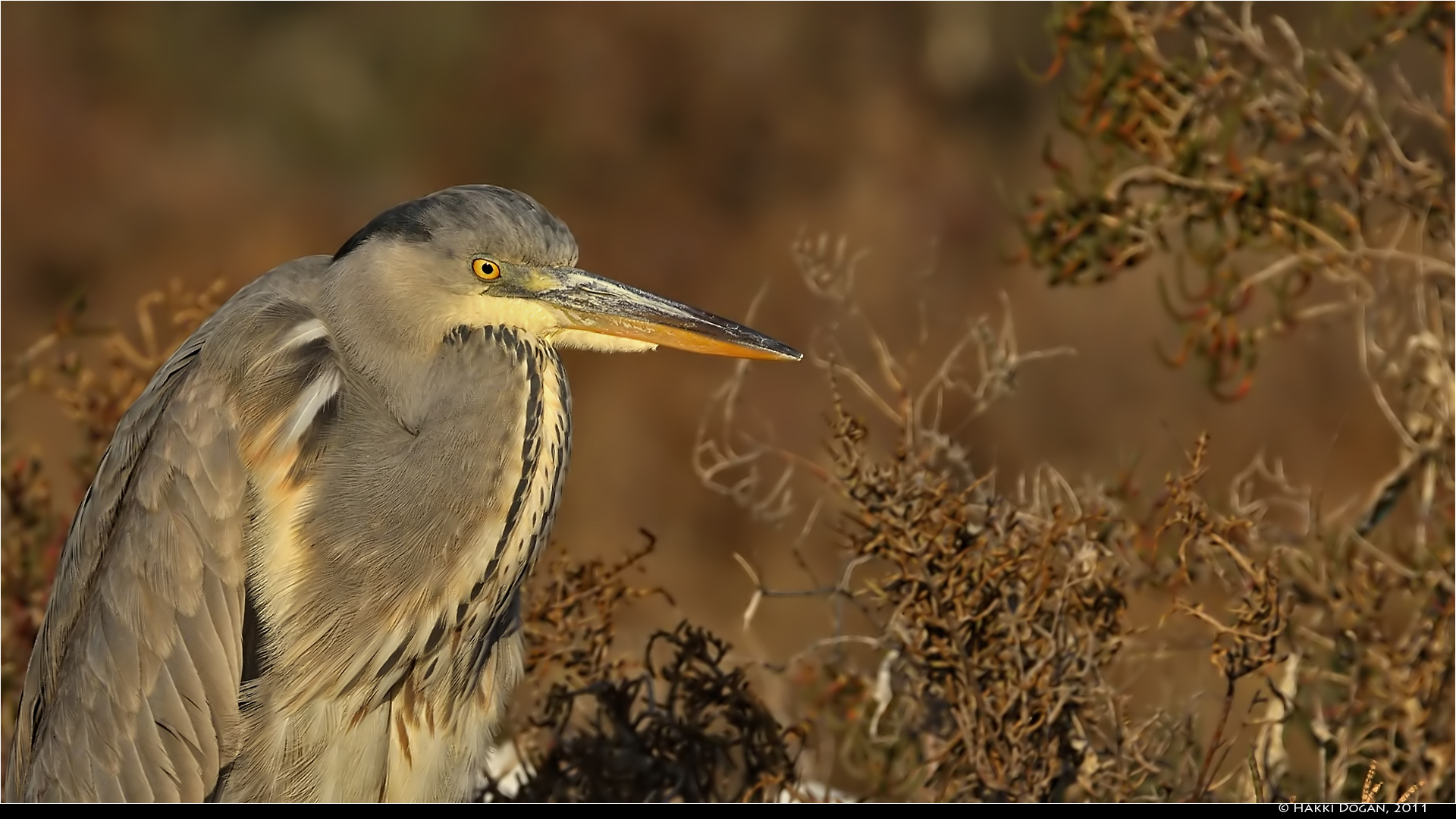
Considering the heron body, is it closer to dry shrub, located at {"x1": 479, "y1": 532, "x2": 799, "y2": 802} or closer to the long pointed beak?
the long pointed beak

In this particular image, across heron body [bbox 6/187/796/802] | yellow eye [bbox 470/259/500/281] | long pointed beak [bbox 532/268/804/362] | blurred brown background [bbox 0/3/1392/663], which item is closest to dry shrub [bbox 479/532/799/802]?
heron body [bbox 6/187/796/802]

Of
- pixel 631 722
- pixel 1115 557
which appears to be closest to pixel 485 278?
pixel 631 722

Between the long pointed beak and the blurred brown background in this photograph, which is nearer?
the long pointed beak

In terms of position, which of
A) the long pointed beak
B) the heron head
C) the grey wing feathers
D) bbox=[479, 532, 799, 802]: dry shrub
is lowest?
bbox=[479, 532, 799, 802]: dry shrub

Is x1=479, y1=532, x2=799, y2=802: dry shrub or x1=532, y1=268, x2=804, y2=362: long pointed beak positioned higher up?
x1=532, y1=268, x2=804, y2=362: long pointed beak

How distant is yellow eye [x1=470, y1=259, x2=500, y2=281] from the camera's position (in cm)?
222

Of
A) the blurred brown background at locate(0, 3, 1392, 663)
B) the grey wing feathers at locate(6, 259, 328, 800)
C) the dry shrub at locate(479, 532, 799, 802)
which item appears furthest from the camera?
the blurred brown background at locate(0, 3, 1392, 663)

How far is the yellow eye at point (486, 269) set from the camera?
7.29 feet

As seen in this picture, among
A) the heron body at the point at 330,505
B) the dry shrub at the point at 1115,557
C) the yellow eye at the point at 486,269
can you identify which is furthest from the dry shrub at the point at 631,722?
the yellow eye at the point at 486,269

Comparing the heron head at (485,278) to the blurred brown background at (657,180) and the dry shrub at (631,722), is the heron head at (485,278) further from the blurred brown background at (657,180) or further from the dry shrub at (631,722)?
the blurred brown background at (657,180)

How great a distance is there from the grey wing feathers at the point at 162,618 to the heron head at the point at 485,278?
0.29 metres

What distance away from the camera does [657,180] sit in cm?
777

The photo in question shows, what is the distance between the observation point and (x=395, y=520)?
2.17 metres

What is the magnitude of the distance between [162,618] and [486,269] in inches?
26.6
